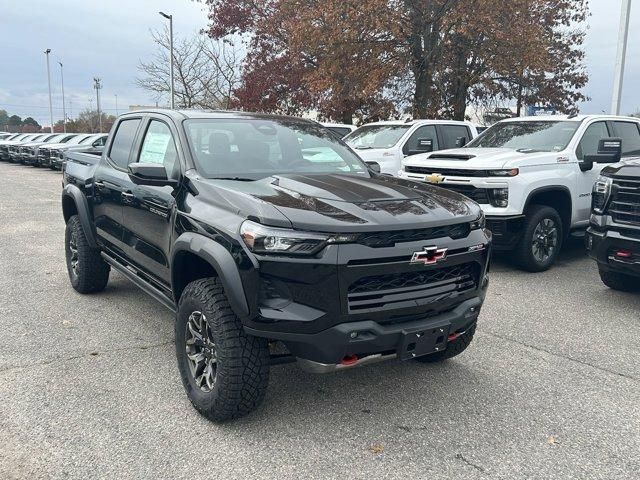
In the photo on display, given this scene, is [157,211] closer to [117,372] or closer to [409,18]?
[117,372]

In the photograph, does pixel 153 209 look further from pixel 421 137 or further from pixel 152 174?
pixel 421 137

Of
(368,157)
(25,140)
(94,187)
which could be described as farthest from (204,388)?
(25,140)

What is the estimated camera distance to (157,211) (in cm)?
399

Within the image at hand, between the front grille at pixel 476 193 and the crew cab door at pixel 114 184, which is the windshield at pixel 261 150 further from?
the front grille at pixel 476 193

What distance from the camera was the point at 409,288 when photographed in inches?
124

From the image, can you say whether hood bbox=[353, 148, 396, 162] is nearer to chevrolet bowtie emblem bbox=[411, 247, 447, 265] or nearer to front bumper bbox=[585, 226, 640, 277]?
front bumper bbox=[585, 226, 640, 277]

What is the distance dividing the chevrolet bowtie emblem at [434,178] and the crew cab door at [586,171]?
5.86 ft

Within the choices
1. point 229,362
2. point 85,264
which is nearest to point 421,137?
point 85,264

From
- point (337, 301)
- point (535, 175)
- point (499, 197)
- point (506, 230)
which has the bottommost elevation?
point (506, 230)

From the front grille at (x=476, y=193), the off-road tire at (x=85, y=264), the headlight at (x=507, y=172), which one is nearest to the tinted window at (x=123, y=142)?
the off-road tire at (x=85, y=264)

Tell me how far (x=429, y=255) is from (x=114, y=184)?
290 centimetres

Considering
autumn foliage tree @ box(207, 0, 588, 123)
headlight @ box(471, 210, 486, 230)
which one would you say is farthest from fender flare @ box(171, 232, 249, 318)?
autumn foliage tree @ box(207, 0, 588, 123)

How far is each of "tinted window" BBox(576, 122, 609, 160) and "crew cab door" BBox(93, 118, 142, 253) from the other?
5.58 m

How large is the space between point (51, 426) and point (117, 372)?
2.51 ft
